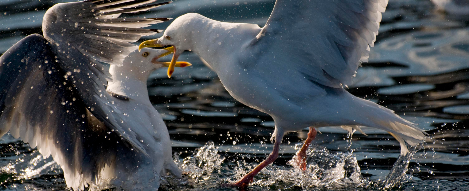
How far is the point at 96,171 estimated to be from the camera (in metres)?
4.79

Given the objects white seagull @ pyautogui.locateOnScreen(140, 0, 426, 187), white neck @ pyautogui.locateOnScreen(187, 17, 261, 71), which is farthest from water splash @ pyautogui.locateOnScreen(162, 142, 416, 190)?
white neck @ pyautogui.locateOnScreen(187, 17, 261, 71)

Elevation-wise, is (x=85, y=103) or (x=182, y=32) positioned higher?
(x=182, y=32)

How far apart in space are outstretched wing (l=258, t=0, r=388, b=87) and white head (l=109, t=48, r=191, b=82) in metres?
1.27

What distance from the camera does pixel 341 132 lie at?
613 centimetres

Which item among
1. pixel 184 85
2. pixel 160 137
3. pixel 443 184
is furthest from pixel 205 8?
pixel 443 184

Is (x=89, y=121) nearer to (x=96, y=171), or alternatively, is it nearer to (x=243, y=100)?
(x=96, y=171)

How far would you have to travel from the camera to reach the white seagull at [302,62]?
446 cm

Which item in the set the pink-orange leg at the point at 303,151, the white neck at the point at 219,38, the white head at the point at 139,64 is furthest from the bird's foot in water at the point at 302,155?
the white head at the point at 139,64

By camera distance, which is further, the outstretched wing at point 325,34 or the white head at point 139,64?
the white head at point 139,64

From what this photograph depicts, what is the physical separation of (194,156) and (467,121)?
260cm

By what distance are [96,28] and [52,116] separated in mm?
722

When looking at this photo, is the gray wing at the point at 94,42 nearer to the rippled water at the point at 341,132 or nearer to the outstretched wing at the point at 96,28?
the outstretched wing at the point at 96,28

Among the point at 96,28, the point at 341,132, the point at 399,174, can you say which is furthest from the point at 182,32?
the point at 341,132

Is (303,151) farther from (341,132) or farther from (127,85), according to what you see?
(127,85)
